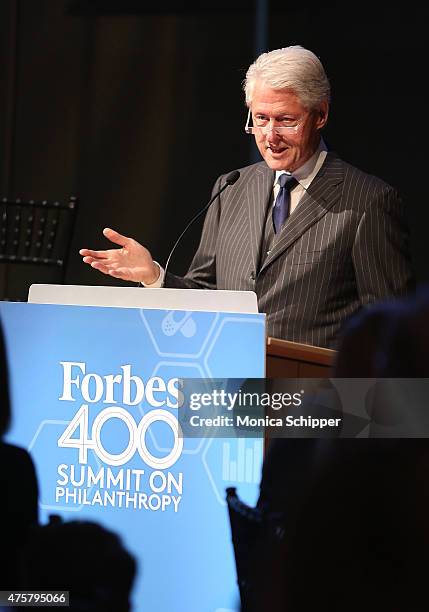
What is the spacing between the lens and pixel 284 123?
2971 mm

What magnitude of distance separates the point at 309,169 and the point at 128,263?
740 millimetres

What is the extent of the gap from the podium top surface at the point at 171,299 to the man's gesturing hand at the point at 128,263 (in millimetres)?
494

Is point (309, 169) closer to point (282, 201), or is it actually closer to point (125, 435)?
point (282, 201)

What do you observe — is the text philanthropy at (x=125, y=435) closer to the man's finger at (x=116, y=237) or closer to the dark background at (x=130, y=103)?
the man's finger at (x=116, y=237)

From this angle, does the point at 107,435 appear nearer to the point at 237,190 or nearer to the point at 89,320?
the point at 89,320

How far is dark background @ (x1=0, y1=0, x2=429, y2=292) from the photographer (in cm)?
480

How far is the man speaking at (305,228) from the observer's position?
2875 millimetres

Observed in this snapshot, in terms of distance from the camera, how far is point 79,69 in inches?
198

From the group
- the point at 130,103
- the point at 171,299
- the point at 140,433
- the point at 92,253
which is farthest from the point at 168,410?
the point at 130,103

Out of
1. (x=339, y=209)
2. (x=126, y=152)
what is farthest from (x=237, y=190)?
(x=126, y=152)

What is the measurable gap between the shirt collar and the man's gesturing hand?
2.03 ft

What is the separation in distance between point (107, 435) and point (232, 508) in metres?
0.27

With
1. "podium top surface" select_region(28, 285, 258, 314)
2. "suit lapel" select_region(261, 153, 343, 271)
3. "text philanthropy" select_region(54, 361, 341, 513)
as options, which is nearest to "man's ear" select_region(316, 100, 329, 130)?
"suit lapel" select_region(261, 153, 343, 271)

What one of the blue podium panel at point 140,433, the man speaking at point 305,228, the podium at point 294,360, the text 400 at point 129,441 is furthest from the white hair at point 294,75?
the text 400 at point 129,441
